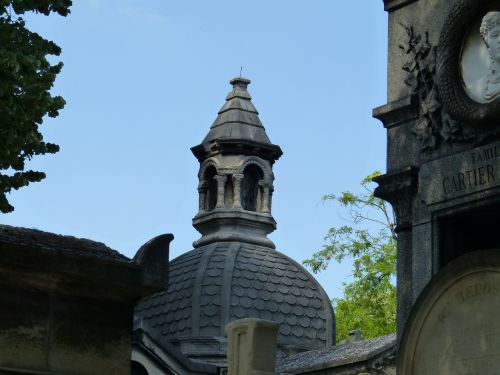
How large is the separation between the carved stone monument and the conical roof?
33688 millimetres

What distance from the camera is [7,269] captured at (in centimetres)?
659

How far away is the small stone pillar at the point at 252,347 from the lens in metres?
9.52

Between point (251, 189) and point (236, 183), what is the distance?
50.5 inches

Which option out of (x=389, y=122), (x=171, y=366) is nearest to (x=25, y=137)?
(x=389, y=122)

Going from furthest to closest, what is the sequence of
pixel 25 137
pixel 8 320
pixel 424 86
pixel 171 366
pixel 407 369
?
pixel 171 366 → pixel 25 137 → pixel 424 86 → pixel 407 369 → pixel 8 320

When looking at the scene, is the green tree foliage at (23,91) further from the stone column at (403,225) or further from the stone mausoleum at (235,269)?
the stone mausoleum at (235,269)

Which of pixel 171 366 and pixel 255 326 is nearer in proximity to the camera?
pixel 255 326

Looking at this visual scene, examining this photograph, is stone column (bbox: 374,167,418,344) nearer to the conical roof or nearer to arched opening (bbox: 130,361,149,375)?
arched opening (bbox: 130,361,149,375)

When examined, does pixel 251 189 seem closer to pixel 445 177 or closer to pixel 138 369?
pixel 138 369

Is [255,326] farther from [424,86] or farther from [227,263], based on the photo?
[227,263]

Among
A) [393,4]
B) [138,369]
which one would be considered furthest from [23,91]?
[138,369]

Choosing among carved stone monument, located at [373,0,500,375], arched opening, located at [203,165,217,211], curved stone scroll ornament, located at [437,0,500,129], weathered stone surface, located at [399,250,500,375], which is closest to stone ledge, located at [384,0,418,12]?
carved stone monument, located at [373,0,500,375]

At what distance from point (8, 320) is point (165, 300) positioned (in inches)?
1409

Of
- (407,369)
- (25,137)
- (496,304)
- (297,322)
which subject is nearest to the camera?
(496,304)
